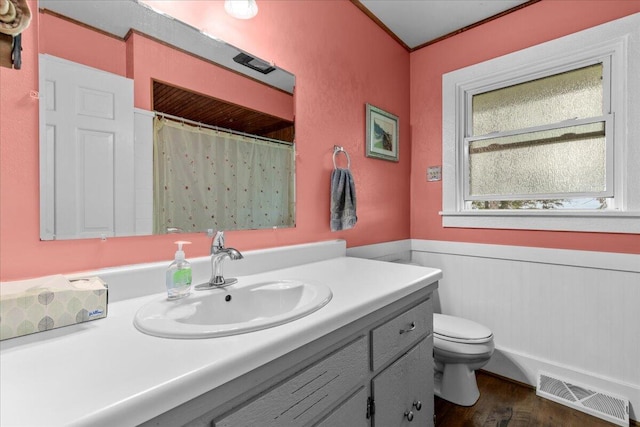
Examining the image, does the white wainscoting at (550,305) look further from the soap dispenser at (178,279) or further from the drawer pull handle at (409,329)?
the soap dispenser at (178,279)

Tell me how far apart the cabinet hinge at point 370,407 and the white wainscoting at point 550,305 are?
37.3 inches

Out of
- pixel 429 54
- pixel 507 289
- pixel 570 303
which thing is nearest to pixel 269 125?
pixel 429 54

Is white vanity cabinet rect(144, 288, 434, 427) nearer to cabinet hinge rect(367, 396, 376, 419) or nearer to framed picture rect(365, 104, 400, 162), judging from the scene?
cabinet hinge rect(367, 396, 376, 419)

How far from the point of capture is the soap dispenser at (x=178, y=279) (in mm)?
924

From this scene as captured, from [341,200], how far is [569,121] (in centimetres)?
146

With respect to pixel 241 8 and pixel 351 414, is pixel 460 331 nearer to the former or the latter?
pixel 351 414

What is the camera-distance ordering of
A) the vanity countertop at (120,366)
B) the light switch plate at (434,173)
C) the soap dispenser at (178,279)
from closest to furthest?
Answer: the vanity countertop at (120,366), the soap dispenser at (178,279), the light switch plate at (434,173)

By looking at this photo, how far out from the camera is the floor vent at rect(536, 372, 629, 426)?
154 centimetres

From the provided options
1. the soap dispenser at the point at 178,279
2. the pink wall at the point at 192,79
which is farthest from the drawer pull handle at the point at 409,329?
the pink wall at the point at 192,79

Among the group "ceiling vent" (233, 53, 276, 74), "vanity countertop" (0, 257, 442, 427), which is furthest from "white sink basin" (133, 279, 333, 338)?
"ceiling vent" (233, 53, 276, 74)

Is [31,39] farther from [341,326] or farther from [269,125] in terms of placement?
[341,326]

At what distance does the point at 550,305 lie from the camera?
6.02ft

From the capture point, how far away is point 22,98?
81 centimetres

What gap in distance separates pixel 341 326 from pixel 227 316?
0.40 metres
